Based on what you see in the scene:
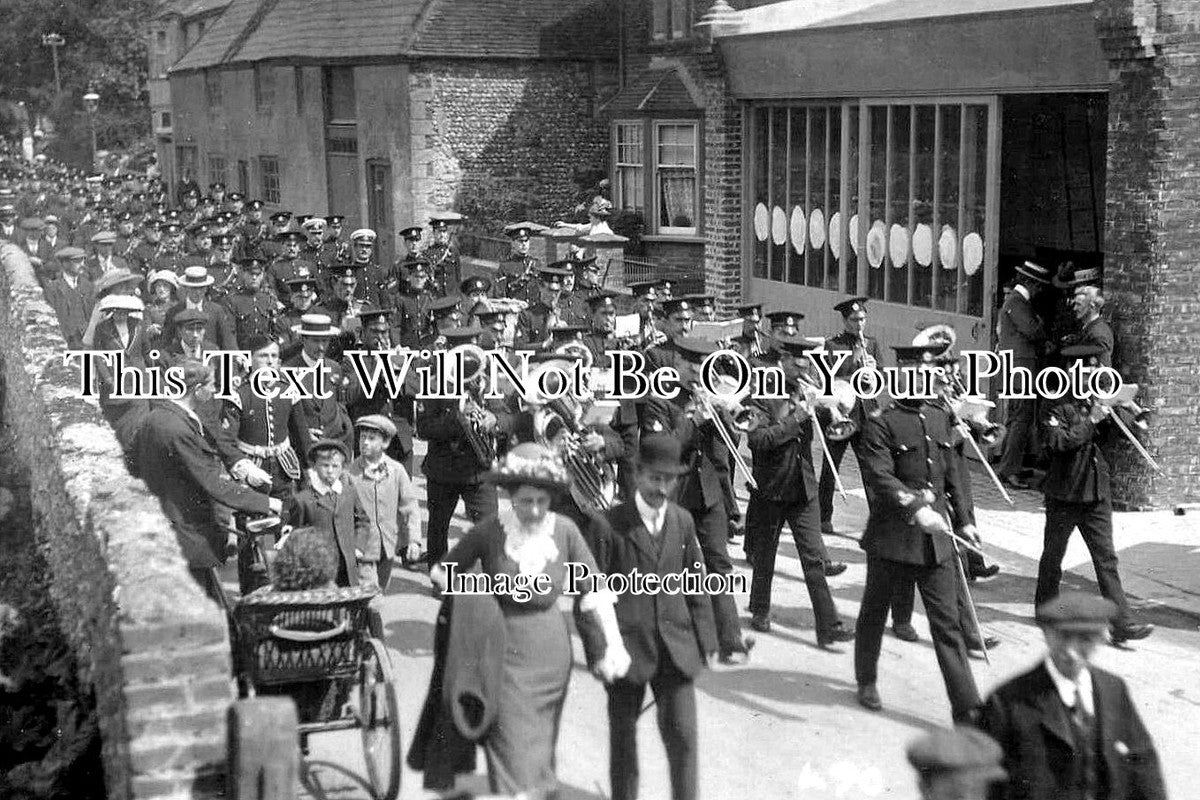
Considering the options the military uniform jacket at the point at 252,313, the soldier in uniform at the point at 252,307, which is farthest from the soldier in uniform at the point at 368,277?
the military uniform jacket at the point at 252,313

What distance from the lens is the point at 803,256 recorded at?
1805 centimetres

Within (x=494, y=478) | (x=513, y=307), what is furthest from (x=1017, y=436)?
(x=494, y=478)

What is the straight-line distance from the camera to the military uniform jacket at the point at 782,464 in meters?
9.42

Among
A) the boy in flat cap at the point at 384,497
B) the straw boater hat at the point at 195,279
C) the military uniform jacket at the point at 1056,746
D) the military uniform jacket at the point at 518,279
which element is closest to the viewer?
the military uniform jacket at the point at 1056,746

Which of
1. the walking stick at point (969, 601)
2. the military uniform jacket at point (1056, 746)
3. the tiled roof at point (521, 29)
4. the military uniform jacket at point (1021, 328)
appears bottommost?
the walking stick at point (969, 601)

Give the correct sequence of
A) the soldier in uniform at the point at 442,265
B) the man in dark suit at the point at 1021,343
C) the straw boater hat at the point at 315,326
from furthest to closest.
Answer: the soldier in uniform at the point at 442,265 < the man in dark suit at the point at 1021,343 < the straw boater hat at the point at 315,326

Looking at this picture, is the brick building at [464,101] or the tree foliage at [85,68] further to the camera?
the tree foliage at [85,68]

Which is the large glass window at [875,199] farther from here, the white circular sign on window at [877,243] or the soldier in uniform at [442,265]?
the soldier in uniform at [442,265]

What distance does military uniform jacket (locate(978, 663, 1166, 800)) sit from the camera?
491 centimetres

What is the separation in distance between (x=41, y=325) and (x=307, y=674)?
808 cm

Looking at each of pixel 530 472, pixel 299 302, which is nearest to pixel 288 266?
pixel 299 302

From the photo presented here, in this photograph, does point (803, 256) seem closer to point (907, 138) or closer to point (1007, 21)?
point (907, 138)

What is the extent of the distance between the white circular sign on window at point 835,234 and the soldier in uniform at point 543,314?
3584 millimetres

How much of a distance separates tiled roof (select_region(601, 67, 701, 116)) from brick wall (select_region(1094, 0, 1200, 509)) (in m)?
11.7
